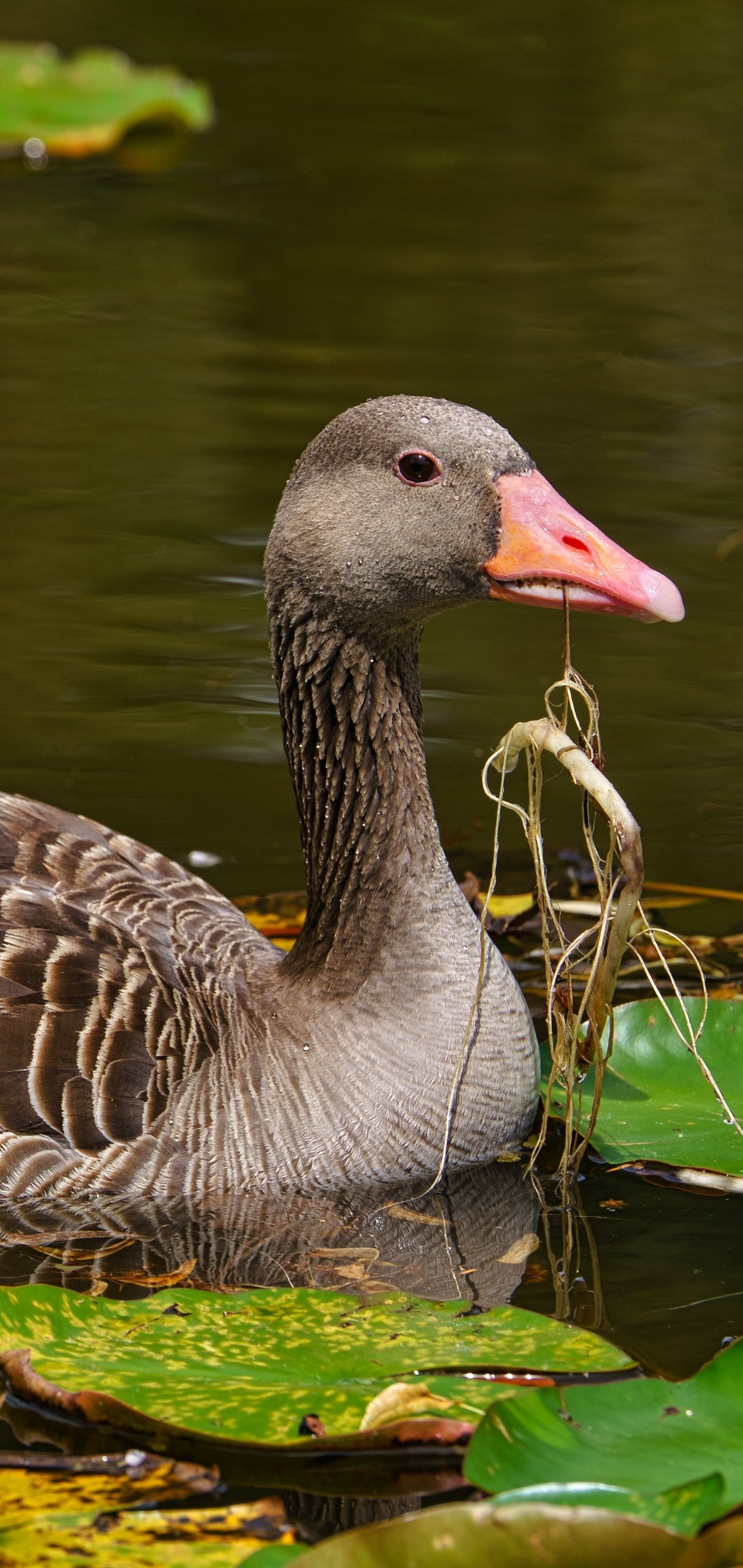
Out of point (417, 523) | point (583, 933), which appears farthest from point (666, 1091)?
point (417, 523)

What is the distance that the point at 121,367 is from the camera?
47.9 feet

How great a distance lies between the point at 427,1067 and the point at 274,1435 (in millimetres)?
1928

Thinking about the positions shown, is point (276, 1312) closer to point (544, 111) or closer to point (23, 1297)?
point (23, 1297)

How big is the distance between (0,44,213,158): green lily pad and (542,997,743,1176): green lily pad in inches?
587

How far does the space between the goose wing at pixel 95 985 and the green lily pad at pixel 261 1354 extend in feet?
3.22

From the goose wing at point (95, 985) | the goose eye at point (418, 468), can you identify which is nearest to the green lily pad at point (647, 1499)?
the goose wing at point (95, 985)

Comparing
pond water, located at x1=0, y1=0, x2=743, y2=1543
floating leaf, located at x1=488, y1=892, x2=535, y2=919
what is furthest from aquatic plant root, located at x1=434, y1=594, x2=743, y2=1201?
floating leaf, located at x1=488, y1=892, x2=535, y2=919

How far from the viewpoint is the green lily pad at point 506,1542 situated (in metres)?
3.76

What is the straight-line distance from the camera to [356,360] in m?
14.7

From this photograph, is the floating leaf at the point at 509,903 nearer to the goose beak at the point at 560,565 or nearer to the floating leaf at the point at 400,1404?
the goose beak at the point at 560,565

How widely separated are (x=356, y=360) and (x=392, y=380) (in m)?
0.73

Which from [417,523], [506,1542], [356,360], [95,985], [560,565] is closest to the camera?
[506,1542]

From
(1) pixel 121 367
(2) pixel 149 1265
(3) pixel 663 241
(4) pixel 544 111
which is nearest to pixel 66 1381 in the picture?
(2) pixel 149 1265

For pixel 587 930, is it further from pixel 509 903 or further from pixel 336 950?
pixel 509 903
